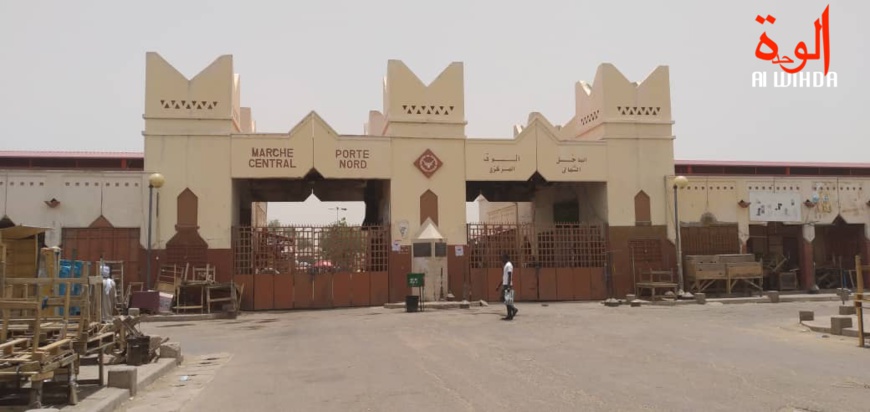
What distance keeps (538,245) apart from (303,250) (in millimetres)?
8980

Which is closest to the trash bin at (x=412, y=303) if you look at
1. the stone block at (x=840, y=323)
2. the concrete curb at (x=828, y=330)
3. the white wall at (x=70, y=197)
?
the white wall at (x=70, y=197)

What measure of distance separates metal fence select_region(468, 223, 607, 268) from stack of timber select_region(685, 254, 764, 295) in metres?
3.40

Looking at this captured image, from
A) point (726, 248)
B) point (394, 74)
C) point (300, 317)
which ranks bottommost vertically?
point (300, 317)

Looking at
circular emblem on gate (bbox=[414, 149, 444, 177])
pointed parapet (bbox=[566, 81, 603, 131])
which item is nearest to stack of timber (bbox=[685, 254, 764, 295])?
pointed parapet (bbox=[566, 81, 603, 131])

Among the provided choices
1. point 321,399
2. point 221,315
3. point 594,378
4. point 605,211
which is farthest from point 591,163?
point 321,399

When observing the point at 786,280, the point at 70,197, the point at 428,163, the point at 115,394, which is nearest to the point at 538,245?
the point at 428,163

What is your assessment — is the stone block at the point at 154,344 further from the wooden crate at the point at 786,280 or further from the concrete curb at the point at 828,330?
the wooden crate at the point at 786,280

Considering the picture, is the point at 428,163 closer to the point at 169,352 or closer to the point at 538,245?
the point at 538,245

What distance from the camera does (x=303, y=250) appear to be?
930 inches

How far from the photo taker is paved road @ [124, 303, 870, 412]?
776 cm

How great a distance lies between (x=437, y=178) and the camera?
2497 cm

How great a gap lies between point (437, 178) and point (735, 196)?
1222 centimetres

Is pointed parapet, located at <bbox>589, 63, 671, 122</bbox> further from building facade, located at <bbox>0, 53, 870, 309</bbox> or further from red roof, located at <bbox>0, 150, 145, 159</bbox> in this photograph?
red roof, located at <bbox>0, 150, 145, 159</bbox>

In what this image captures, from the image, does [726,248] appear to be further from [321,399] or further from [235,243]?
[321,399]
